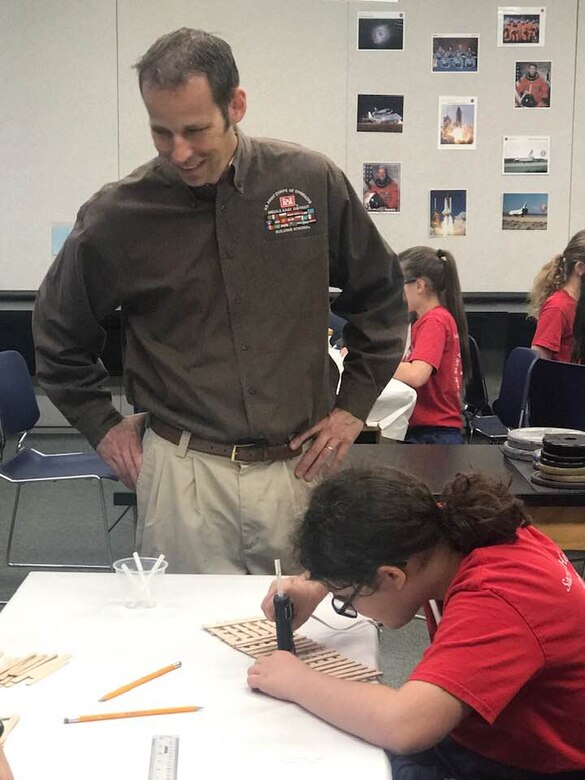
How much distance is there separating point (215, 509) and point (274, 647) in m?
0.48

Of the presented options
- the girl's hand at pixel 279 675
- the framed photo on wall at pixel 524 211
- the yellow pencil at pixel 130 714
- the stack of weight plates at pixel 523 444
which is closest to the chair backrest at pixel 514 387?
the stack of weight plates at pixel 523 444

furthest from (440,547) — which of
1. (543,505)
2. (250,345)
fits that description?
(543,505)

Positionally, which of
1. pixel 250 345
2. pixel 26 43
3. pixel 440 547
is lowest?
pixel 440 547

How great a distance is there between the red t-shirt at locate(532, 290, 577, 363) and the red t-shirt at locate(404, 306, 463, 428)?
1.64ft

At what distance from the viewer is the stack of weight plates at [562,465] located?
2564 millimetres

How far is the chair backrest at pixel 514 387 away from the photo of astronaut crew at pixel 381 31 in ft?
8.64

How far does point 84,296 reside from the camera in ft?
6.41

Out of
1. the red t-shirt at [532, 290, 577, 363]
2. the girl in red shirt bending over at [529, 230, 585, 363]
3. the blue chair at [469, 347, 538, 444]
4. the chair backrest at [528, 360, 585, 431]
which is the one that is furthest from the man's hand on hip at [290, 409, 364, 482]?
the blue chair at [469, 347, 538, 444]

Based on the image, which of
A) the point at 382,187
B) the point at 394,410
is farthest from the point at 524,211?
the point at 394,410

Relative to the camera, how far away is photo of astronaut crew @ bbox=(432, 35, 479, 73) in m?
6.36

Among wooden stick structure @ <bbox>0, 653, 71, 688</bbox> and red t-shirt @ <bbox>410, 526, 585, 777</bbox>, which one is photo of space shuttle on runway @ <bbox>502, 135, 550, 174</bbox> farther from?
wooden stick structure @ <bbox>0, 653, 71, 688</bbox>

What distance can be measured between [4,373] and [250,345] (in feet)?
8.57

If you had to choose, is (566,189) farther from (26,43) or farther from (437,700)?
(437,700)

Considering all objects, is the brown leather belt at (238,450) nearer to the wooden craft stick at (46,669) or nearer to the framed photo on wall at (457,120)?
the wooden craft stick at (46,669)
